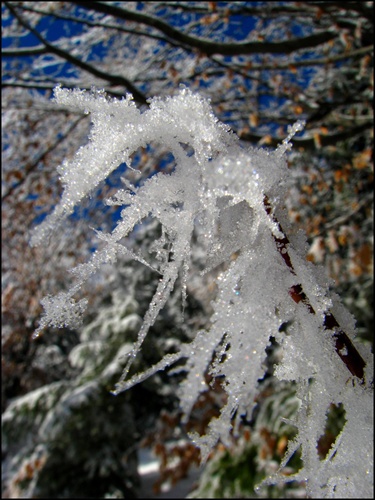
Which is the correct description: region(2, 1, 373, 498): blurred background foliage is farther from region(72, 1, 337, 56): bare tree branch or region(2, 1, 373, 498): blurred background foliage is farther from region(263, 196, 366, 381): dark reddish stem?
region(263, 196, 366, 381): dark reddish stem

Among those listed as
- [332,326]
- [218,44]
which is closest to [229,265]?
[332,326]

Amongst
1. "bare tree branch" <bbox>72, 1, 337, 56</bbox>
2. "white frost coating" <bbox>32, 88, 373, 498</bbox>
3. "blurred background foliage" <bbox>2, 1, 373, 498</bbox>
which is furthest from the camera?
"blurred background foliage" <bbox>2, 1, 373, 498</bbox>

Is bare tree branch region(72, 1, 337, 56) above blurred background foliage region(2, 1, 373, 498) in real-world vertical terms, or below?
above

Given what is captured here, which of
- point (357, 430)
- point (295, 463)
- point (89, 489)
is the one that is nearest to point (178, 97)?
point (357, 430)

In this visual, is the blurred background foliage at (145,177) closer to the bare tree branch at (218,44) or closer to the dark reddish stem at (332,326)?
the bare tree branch at (218,44)

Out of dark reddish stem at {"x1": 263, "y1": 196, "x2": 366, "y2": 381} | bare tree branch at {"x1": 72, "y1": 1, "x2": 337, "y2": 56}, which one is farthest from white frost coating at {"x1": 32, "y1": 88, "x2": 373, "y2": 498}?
bare tree branch at {"x1": 72, "y1": 1, "x2": 337, "y2": 56}

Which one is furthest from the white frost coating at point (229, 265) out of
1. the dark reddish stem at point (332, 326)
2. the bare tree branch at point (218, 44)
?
the bare tree branch at point (218, 44)

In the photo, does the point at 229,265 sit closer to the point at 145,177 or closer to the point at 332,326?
the point at 332,326
